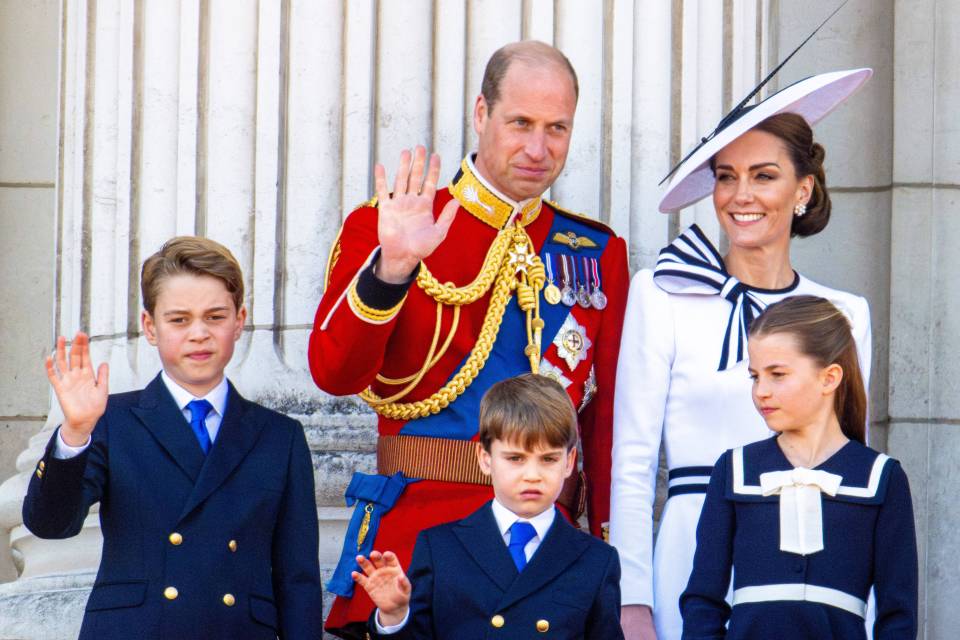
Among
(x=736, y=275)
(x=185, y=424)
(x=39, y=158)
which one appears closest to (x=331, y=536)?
(x=185, y=424)

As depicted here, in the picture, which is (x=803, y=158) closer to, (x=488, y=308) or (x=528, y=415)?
(x=488, y=308)

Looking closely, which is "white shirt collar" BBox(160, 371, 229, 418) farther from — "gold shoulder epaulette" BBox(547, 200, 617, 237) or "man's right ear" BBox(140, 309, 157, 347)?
"gold shoulder epaulette" BBox(547, 200, 617, 237)

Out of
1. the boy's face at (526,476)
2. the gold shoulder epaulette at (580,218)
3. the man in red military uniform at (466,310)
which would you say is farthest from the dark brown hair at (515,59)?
the boy's face at (526,476)

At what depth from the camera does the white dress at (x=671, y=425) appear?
4.21m

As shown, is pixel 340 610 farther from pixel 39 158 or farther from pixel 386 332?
pixel 39 158

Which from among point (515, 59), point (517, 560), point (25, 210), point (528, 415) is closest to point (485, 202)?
point (515, 59)

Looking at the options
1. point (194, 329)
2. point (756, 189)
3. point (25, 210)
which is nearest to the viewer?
point (194, 329)

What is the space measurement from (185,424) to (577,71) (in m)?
1.77

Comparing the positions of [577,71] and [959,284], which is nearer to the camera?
[577,71]

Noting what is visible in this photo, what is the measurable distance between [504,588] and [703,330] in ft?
3.04

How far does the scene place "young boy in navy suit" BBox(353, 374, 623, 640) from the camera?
3.74 meters

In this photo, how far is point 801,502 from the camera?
3.74 meters

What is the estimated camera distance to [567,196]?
16.9 ft

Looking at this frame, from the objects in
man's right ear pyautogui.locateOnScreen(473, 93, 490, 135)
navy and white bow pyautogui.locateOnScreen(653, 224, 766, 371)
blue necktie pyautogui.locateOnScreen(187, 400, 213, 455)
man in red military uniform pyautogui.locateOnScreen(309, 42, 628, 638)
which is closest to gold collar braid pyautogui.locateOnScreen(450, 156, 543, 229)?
man in red military uniform pyautogui.locateOnScreen(309, 42, 628, 638)
